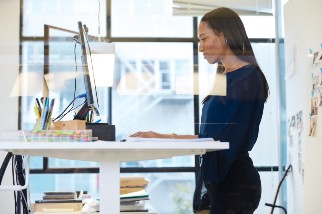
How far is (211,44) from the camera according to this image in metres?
2.89

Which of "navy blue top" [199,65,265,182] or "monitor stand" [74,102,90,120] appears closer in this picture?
"monitor stand" [74,102,90,120]

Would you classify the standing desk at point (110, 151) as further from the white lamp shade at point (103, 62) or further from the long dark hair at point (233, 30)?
the long dark hair at point (233, 30)

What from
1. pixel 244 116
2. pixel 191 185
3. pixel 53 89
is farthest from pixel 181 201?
pixel 53 89

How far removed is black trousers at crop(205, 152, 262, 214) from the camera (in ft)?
7.78

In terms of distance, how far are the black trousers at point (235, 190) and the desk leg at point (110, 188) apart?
0.77 metres

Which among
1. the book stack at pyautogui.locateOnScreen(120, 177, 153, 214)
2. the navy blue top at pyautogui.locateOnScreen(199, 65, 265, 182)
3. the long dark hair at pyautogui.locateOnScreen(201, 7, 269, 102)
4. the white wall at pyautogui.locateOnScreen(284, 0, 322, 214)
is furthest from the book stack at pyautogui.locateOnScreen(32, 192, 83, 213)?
the white wall at pyautogui.locateOnScreen(284, 0, 322, 214)

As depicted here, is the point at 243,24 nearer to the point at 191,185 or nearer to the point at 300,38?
the point at 300,38

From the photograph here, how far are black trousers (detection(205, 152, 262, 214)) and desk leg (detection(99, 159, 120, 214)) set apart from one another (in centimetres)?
77

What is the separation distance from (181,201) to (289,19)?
1307 mm

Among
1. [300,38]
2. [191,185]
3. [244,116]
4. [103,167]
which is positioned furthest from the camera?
[300,38]

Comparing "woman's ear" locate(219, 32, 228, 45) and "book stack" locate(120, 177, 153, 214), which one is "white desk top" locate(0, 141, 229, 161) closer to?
"book stack" locate(120, 177, 153, 214)

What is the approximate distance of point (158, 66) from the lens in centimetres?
312

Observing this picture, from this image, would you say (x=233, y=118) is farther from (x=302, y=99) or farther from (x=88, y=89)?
(x=88, y=89)

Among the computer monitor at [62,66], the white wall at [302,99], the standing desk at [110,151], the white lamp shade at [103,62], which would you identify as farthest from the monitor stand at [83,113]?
the white wall at [302,99]
